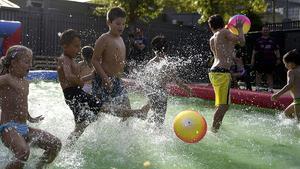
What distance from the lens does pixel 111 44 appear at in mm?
4941

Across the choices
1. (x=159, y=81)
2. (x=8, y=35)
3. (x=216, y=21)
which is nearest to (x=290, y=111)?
(x=216, y=21)

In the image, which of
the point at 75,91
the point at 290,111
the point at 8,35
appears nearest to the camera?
the point at 75,91

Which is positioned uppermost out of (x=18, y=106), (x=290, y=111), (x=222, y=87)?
(x=18, y=106)

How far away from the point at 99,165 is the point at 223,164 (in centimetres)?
107

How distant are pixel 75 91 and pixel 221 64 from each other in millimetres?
2125

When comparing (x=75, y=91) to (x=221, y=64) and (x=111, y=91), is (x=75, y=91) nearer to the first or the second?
(x=111, y=91)

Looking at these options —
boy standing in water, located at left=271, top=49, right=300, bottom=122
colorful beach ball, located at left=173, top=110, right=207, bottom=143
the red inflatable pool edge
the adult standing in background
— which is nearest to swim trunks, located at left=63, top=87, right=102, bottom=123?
colorful beach ball, located at left=173, top=110, right=207, bottom=143

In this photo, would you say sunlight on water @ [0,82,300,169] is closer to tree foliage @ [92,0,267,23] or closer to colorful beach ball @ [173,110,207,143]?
colorful beach ball @ [173,110,207,143]

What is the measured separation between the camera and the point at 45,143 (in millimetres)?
3537

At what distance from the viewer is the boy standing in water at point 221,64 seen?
5816mm

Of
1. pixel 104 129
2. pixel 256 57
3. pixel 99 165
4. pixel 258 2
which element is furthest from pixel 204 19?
pixel 99 165

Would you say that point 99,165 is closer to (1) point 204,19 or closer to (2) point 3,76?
(2) point 3,76

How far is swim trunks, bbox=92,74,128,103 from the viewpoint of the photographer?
4.88 meters

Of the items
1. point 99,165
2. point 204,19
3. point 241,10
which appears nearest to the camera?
point 99,165
